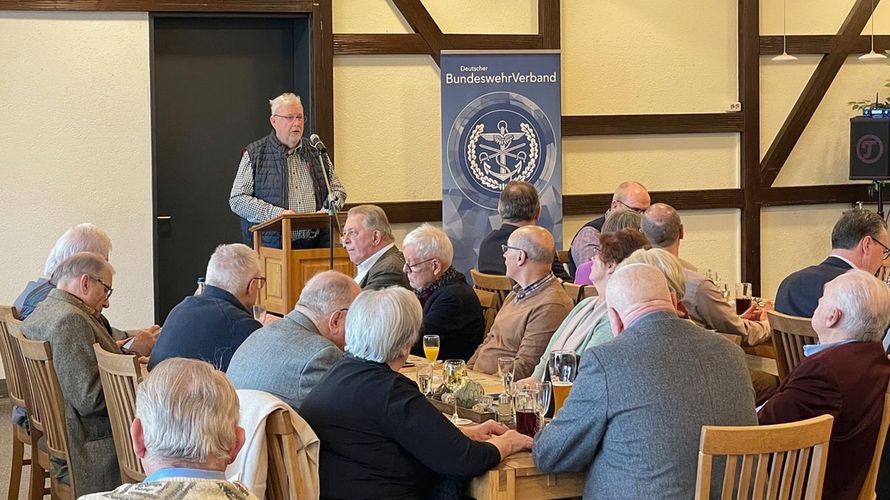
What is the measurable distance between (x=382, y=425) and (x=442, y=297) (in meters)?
2.31

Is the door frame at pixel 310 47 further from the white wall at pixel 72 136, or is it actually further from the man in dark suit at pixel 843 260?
the man in dark suit at pixel 843 260

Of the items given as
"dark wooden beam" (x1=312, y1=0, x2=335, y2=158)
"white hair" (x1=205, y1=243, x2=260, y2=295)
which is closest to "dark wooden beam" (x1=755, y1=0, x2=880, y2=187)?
"dark wooden beam" (x1=312, y1=0, x2=335, y2=158)

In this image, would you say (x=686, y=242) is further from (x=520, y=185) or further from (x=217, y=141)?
(x=217, y=141)

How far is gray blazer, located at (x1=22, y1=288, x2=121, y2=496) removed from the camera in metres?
4.47

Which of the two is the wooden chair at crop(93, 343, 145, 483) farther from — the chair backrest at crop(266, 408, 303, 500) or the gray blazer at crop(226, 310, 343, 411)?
the chair backrest at crop(266, 408, 303, 500)

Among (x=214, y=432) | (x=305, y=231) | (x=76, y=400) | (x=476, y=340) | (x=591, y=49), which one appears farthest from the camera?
(x=591, y=49)

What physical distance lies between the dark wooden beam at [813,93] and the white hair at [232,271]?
6.10 metres

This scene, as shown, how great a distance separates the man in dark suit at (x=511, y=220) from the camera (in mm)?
7062

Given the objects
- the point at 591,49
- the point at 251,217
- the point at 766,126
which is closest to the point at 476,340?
the point at 251,217

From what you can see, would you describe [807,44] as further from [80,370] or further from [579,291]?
[80,370]

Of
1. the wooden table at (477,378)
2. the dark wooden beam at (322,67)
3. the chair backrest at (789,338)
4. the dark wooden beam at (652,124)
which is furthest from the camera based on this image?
the dark wooden beam at (652,124)

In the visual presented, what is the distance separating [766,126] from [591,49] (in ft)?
5.35

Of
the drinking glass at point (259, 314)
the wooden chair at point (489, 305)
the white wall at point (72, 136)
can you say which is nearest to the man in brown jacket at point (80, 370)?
the drinking glass at point (259, 314)

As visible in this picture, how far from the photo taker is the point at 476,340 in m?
5.68
